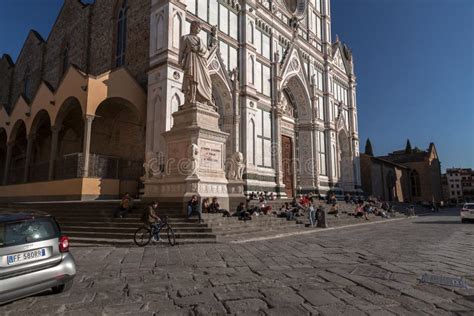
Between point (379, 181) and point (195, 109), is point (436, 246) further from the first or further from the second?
point (379, 181)

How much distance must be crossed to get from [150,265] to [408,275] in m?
4.28

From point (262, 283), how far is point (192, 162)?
6782 mm

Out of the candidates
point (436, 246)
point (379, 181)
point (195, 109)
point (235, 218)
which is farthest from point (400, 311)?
point (379, 181)

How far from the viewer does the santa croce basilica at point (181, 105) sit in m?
12.0

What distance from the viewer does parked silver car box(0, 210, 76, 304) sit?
11.9 feet

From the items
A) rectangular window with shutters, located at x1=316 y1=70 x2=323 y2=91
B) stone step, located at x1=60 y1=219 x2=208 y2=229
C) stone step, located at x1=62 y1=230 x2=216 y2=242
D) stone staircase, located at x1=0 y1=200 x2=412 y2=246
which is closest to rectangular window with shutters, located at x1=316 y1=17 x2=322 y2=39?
rectangular window with shutters, located at x1=316 y1=70 x2=323 y2=91

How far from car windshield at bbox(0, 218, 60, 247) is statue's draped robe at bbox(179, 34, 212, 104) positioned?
8.36 meters

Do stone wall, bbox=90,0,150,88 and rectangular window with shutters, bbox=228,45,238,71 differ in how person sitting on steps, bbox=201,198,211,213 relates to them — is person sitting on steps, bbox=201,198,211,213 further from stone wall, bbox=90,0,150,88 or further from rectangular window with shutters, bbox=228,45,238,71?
rectangular window with shutters, bbox=228,45,238,71

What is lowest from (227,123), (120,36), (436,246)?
(436,246)

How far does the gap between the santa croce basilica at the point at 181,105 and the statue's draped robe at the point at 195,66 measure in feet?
0.13

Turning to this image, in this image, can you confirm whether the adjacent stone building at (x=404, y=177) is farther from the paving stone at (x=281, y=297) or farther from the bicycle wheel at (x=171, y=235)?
the paving stone at (x=281, y=297)

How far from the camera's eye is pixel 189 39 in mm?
11773

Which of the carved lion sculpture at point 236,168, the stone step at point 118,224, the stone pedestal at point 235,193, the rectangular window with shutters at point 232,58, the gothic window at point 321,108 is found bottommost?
the stone step at point 118,224

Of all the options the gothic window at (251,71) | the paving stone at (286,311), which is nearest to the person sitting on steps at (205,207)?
the paving stone at (286,311)
